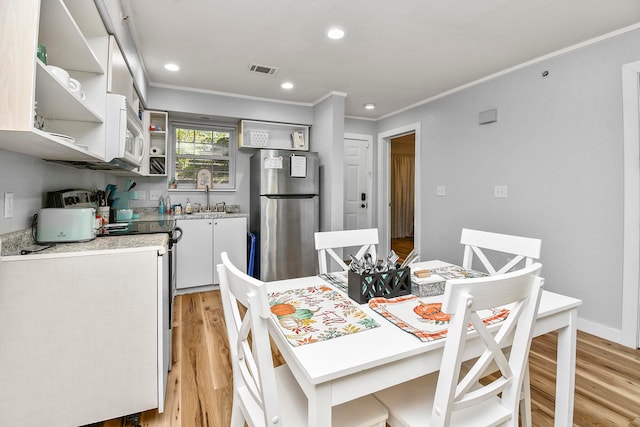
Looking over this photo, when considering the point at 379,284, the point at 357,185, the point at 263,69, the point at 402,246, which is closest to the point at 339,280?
the point at 379,284

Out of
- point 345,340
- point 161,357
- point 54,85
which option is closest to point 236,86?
point 54,85

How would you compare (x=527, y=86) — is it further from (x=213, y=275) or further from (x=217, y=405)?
(x=213, y=275)

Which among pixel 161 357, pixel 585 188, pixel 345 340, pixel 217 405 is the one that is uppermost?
pixel 585 188

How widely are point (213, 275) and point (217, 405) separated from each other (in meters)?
2.08

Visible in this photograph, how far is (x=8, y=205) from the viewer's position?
1.38m

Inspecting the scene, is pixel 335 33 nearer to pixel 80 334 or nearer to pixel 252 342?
pixel 252 342

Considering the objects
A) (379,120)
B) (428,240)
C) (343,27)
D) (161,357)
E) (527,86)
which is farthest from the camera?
(379,120)

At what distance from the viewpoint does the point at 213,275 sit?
3.59 metres

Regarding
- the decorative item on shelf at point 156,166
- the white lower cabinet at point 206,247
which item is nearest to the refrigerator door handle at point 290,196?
the white lower cabinet at point 206,247

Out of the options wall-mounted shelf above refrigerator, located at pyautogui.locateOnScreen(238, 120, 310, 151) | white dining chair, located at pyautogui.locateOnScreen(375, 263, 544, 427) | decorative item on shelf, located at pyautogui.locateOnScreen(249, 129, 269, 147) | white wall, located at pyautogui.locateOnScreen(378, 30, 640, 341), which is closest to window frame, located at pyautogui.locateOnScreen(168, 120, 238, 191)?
wall-mounted shelf above refrigerator, located at pyautogui.locateOnScreen(238, 120, 310, 151)

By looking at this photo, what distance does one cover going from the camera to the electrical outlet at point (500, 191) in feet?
10.0

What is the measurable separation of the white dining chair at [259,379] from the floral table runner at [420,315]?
0.29 m

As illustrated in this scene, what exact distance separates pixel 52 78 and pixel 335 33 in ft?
6.16

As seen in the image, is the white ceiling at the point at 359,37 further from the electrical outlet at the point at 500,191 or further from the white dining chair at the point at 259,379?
the white dining chair at the point at 259,379
